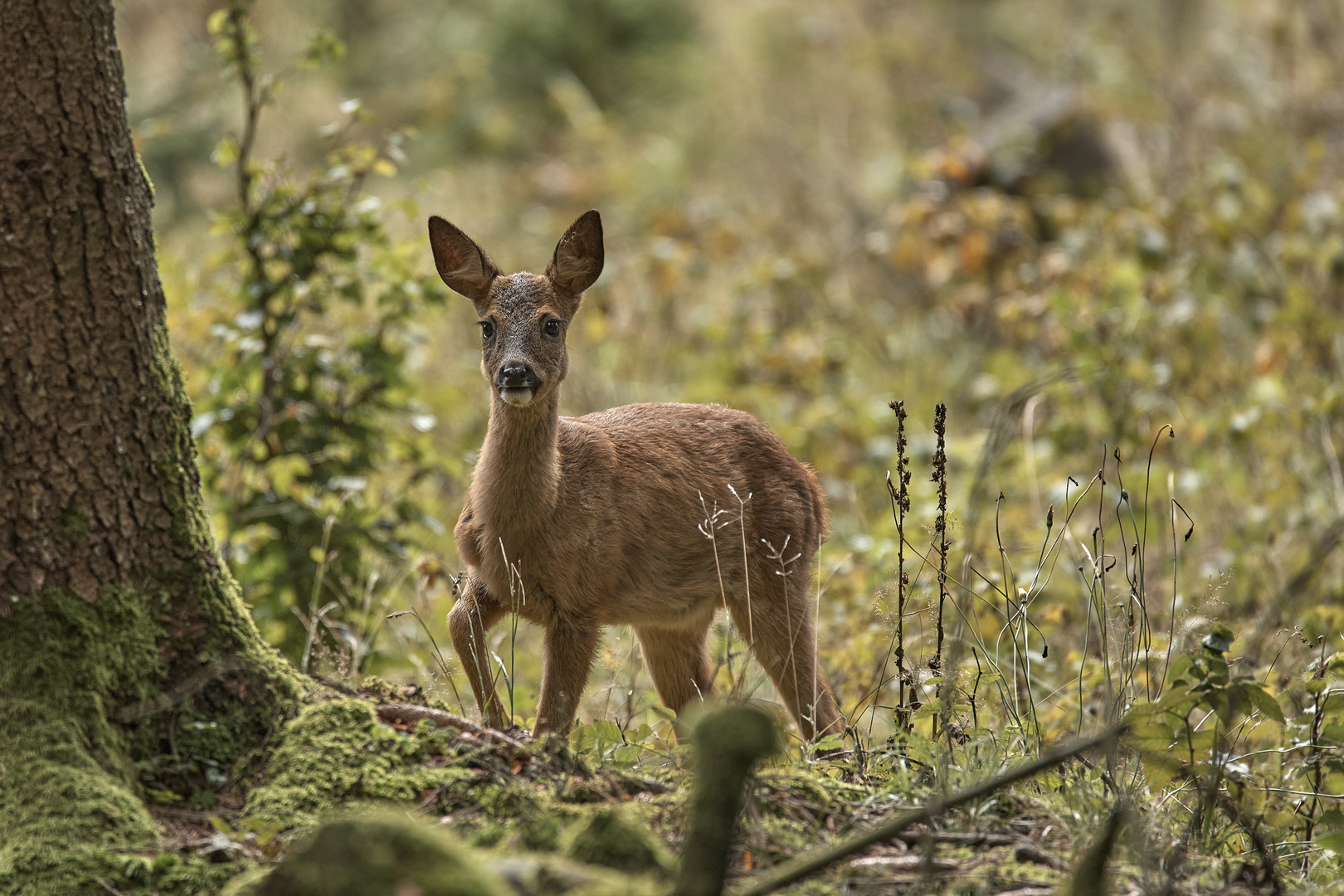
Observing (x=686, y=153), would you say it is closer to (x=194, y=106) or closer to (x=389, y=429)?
(x=194, y=106)

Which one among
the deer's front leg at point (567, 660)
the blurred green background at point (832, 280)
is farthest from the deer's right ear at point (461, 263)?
the deer's front leg at point (567, 660)

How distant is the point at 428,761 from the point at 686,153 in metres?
14.1

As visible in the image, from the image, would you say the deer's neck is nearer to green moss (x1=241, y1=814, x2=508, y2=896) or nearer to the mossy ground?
the mossy ground

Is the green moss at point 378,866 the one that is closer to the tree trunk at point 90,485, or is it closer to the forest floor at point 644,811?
the forest floor at point 644,811

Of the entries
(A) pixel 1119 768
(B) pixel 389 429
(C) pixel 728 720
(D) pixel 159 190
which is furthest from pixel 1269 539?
(D) pixel 159 190

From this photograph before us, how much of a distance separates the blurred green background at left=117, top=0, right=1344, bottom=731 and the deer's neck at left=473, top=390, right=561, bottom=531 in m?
0.49

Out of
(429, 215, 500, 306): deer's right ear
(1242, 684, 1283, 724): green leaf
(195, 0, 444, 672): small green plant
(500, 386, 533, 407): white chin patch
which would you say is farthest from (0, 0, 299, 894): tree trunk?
(1242, 684, 1283, 724): green leaf

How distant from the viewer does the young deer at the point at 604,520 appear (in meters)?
4.45

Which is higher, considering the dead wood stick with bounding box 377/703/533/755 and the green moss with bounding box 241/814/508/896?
the dead wood stick with bounding box 377/703/533/755

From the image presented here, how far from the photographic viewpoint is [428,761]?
3244 millimetres

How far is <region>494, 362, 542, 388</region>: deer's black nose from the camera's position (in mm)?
4484

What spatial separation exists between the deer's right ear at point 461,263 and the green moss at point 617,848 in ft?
9.03

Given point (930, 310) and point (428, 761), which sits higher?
point (930, 310)

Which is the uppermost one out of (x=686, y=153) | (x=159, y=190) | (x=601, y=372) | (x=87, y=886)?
(x=686, y=153)
